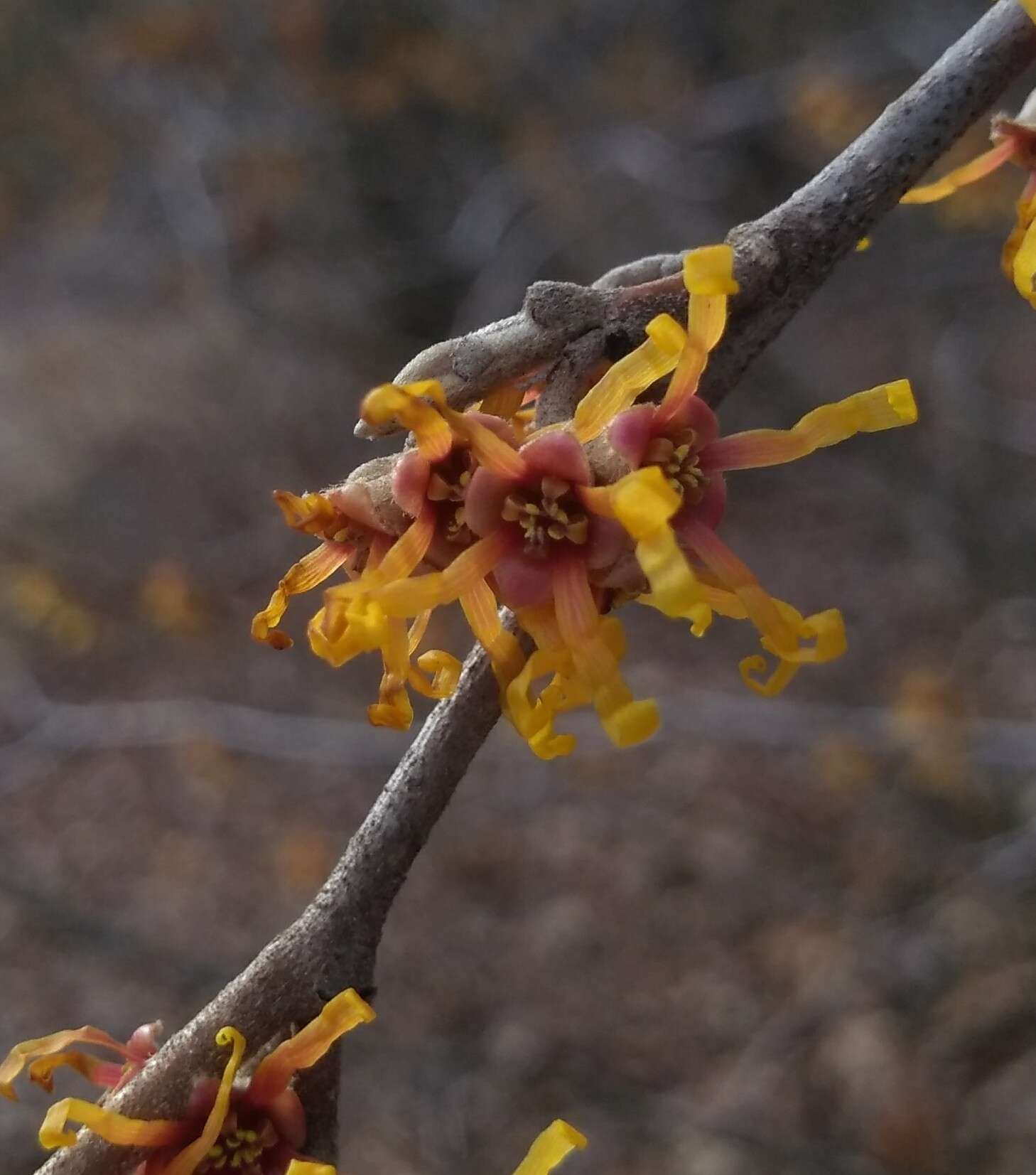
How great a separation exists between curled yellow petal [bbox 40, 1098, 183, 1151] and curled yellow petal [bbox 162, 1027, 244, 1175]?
14 millimetres

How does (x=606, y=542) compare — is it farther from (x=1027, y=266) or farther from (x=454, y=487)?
(x=1027, y=266)

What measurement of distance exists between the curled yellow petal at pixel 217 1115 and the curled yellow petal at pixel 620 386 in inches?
20.0

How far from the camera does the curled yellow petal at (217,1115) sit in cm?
73

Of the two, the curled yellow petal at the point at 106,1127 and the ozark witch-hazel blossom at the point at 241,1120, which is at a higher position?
the curled yellow petal at the point at 106,1127

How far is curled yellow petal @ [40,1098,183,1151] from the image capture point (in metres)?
0.70

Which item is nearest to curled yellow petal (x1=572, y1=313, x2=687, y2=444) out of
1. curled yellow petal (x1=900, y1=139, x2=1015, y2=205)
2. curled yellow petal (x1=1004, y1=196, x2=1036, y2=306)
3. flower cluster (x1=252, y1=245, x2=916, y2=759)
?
flower cluster (x1=252, y1=245, x2=916, y2=759)

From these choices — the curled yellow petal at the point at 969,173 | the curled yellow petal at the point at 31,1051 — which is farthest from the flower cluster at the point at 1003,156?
the curled yellow petal at the point at 31,1051

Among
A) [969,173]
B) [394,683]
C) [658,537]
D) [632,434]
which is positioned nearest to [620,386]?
[632,434]

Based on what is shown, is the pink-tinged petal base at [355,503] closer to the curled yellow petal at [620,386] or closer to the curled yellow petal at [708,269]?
the curled yellow petal at [620,386]

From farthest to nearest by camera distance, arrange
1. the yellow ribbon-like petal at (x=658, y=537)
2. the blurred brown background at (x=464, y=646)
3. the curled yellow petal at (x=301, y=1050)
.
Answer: the blurred brown background at (x=464, y=646)
the curled yellow petal at (x=301, y=1050)
the yellow ribbon-like petal at (x=658, y=537)

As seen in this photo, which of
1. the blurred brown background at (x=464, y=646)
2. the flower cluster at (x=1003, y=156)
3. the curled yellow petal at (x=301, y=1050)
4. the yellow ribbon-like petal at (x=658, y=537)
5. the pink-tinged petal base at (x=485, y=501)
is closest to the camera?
the yellow ribbon-like petal at (x=658, y=537)

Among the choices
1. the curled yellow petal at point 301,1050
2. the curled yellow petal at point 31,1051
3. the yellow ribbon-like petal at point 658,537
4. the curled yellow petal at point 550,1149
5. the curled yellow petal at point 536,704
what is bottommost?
the curled yellow petal at point 550,1149

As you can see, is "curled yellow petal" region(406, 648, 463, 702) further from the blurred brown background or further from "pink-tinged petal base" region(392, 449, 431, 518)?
the blurred brown background

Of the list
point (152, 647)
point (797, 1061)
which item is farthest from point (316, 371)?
point (797, 1061)
